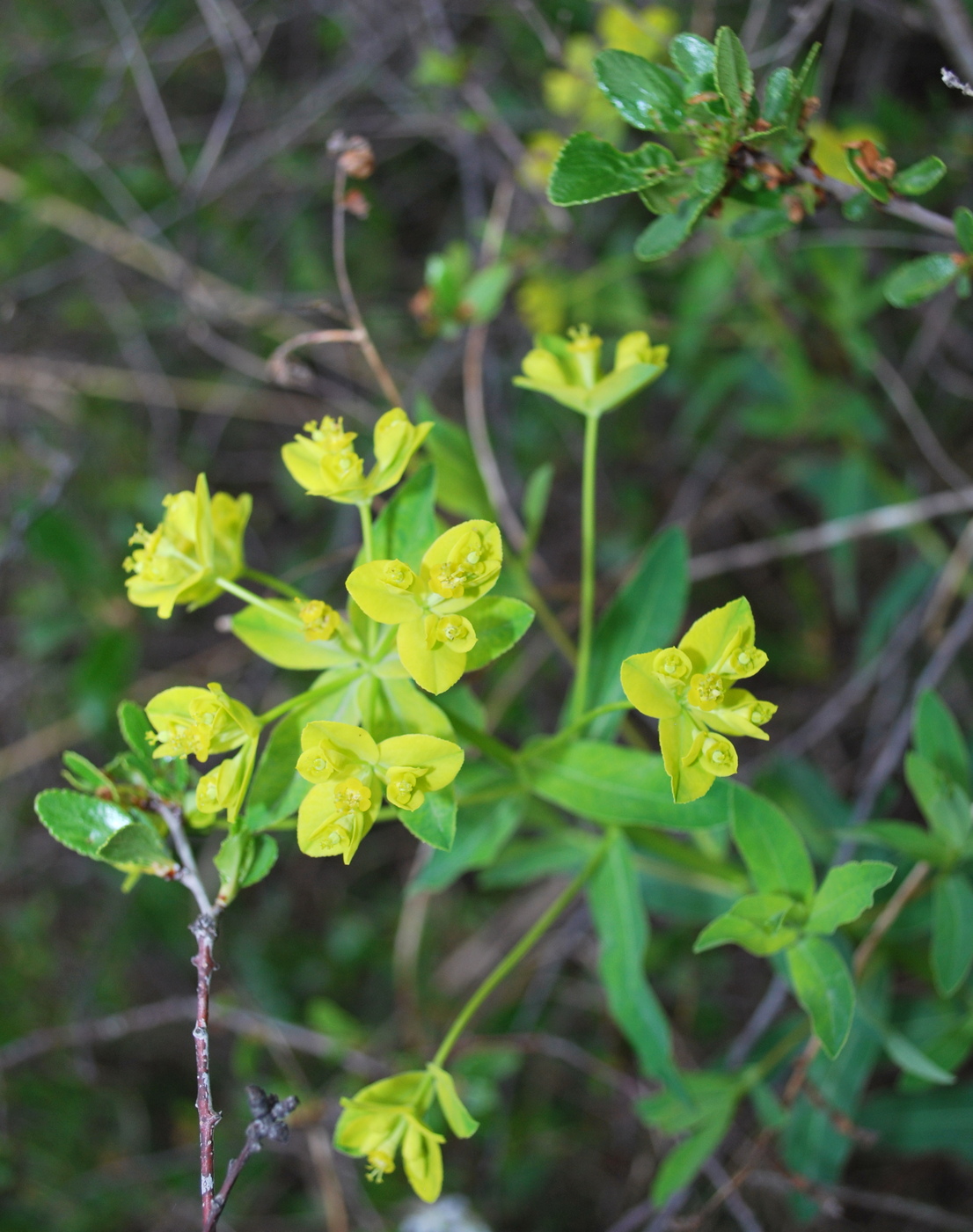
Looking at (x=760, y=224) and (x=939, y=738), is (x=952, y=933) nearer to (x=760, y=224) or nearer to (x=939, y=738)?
(x=939, y=738)

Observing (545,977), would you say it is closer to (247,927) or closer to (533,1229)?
(533,1229)

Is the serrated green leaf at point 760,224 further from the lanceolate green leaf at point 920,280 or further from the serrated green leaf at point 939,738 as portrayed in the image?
the serrated green leaf at point 939,738

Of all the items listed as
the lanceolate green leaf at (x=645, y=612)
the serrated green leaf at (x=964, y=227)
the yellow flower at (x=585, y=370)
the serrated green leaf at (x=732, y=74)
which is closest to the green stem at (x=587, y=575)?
the yellow flower at (x=585, y=370)

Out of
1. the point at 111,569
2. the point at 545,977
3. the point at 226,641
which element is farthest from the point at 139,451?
the point at 545,977

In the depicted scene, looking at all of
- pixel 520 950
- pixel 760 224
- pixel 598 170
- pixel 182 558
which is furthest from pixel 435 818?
pixel 760 224

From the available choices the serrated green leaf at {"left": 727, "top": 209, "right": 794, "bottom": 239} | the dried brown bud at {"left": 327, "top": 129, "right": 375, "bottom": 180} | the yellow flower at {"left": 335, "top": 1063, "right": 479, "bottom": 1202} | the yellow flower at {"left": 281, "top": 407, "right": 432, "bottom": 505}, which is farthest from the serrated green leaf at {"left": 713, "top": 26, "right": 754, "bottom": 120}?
the yellow flower at {"left": 335, "top": 1063, "right": 479, "bottom": 1202}

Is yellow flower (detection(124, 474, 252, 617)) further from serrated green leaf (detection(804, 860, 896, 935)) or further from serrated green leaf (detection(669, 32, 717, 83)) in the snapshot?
serrated green leaf (detection(804, 860, 896, 935))
